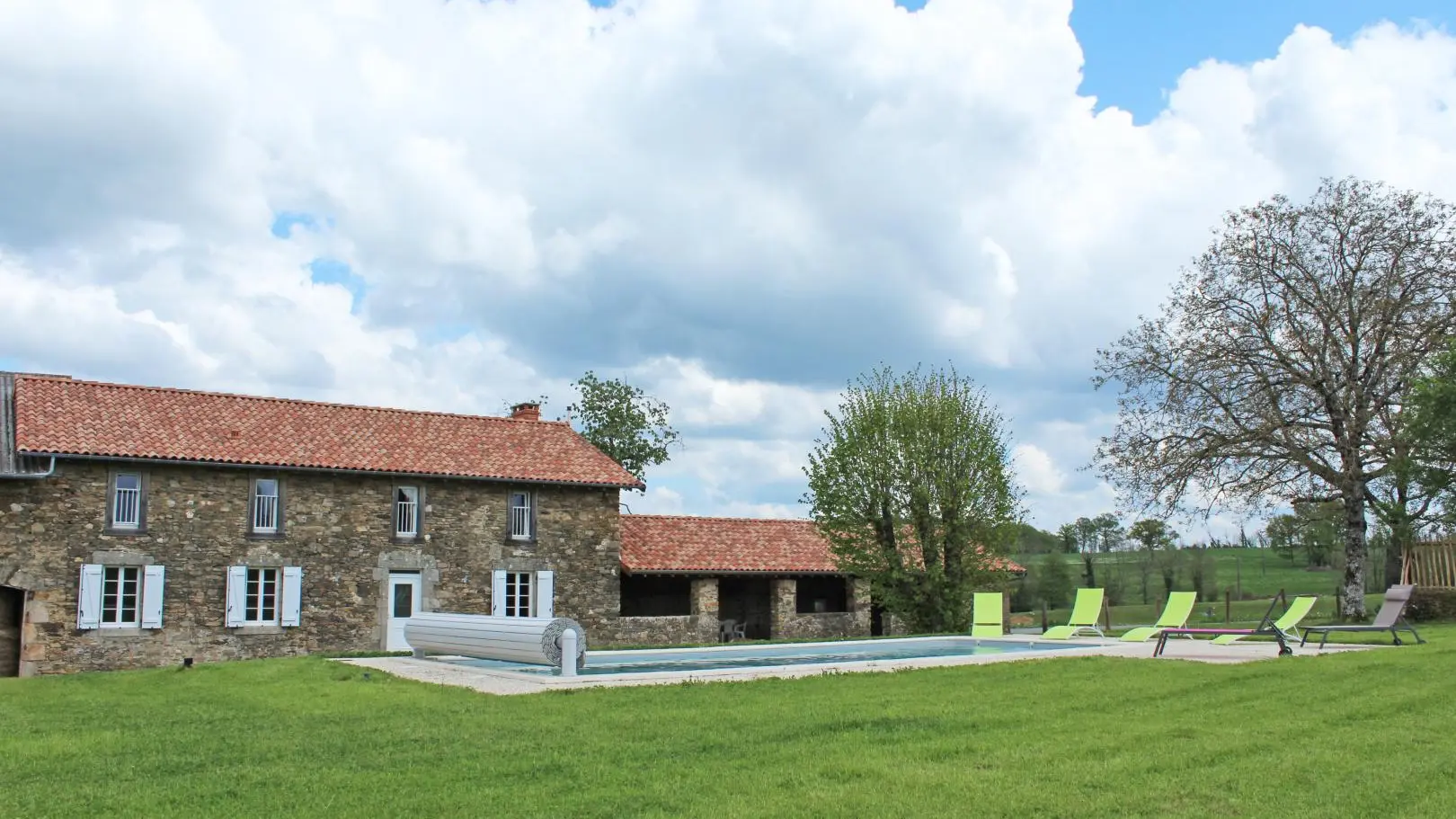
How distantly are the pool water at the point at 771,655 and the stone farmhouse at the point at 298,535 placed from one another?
7690 millimetres

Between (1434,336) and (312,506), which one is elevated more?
(1434,336)

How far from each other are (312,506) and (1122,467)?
1824 cm

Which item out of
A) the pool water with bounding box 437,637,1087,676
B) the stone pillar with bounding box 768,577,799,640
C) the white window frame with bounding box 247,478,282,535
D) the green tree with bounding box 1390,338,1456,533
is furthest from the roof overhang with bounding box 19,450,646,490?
the green tree with bounding box 1390,338,1456,533

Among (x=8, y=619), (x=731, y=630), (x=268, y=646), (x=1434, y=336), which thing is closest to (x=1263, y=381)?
(x=1434, y=336)

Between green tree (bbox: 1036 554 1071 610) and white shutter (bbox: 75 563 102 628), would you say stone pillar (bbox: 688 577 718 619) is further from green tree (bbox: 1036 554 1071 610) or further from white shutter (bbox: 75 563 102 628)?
green tree (bbox: 1036 554 1071 610)

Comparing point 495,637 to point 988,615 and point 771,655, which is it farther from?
point 988,615

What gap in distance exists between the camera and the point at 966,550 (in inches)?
1025

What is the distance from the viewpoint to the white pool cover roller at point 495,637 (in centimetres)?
1323

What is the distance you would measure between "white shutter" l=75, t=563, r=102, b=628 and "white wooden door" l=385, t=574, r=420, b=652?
534 centimetres

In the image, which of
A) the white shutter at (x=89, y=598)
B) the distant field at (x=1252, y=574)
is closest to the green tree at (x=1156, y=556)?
the distant field at (x=1252, y=574)

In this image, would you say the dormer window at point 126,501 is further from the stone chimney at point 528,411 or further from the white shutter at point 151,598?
the stone chimney at point 528,411

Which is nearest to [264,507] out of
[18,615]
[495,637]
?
[18,615]

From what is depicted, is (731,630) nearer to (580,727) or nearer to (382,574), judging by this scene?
(382,574)

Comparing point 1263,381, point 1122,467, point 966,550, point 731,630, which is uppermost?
point 1263,381
